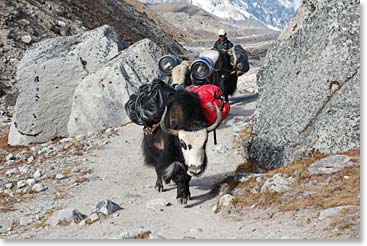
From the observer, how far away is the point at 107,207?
23.5 feet

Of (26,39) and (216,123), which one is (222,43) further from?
(26,39)

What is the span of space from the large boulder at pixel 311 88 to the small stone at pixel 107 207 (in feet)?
8.29

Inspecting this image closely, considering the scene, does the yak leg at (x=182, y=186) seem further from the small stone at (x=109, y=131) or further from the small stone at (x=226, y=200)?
the small stone at (x=109, y=131)

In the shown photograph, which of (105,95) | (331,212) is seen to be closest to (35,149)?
(105,95)

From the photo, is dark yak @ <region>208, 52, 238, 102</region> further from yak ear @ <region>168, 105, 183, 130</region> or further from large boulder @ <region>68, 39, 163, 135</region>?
yak ear @ <region>168, 105, 183, 130</region>

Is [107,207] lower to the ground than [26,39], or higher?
higher

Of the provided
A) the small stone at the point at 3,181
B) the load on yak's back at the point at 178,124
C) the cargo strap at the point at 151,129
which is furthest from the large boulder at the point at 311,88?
the small stone at the point at 3,181

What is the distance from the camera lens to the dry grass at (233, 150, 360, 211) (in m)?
6.04

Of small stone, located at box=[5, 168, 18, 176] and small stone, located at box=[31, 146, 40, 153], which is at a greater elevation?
small stone, located at box=[5, 168, 18, 176]

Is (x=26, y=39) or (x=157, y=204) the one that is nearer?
(x=157, y=204)

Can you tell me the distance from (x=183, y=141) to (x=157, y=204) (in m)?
0.92

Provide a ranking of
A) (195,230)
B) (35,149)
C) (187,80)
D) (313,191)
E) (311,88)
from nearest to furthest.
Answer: (195,230)
(313,191)
(311,88)
(187,80)
(35,149)

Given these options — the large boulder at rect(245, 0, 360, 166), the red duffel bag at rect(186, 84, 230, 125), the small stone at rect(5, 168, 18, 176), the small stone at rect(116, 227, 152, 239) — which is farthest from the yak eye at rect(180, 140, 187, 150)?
the small stone at rect(5, 168, 18, 176)

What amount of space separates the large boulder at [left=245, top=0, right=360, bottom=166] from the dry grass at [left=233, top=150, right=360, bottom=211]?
0.51 meters
